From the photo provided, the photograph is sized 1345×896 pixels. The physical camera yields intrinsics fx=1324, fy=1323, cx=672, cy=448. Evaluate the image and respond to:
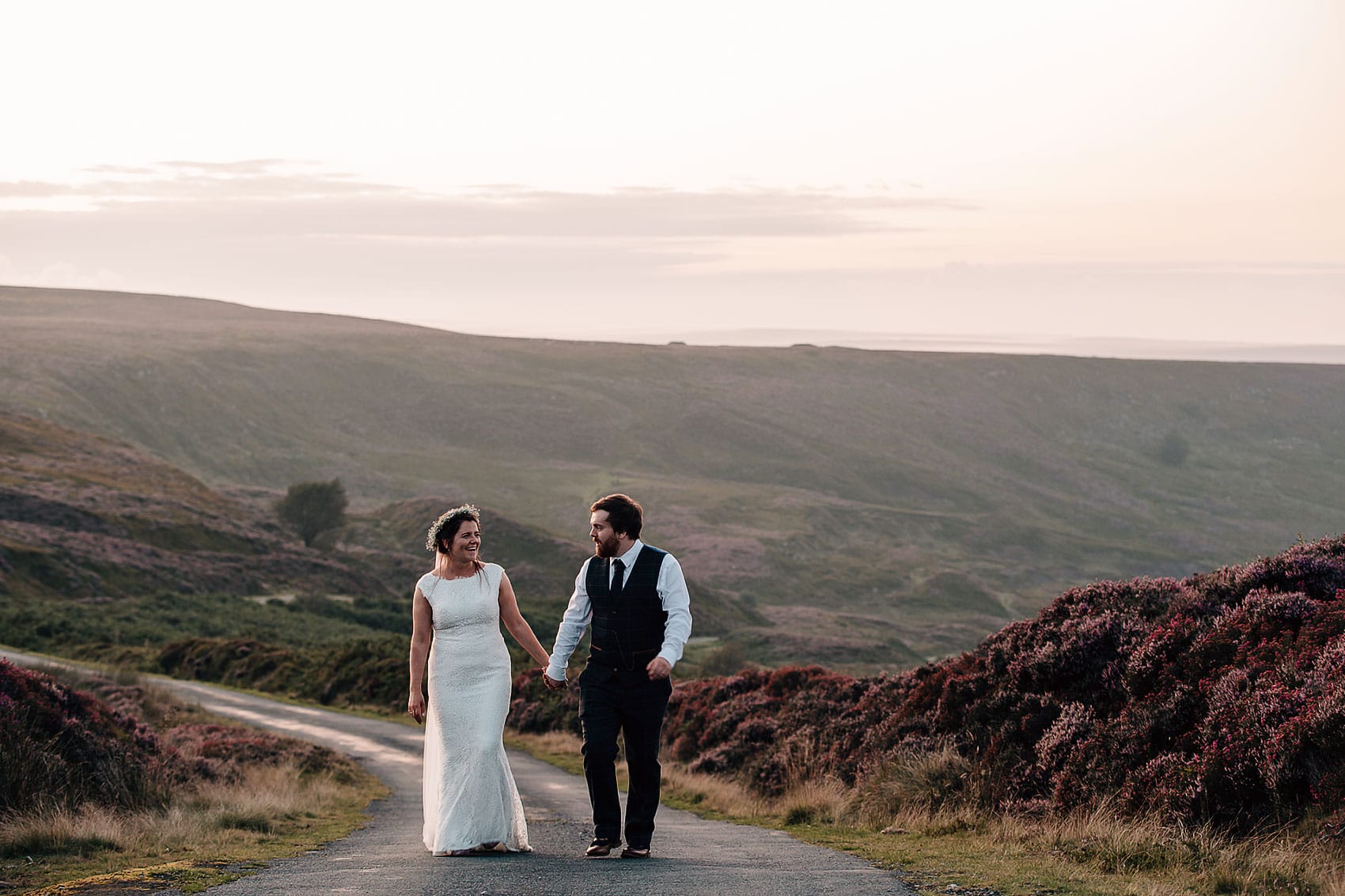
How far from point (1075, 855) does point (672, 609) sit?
3468 millimetres

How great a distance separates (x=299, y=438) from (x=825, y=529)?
6182 centimetres

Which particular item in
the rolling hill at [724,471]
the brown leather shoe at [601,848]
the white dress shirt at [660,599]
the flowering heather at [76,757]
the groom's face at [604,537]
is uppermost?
the groom's face at [604,537]

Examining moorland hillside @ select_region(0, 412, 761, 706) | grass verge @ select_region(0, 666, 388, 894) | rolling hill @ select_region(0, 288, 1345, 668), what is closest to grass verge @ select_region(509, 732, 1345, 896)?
grass verge @ select_region(0, 666, 388, 894)

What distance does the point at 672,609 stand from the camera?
9438 mm

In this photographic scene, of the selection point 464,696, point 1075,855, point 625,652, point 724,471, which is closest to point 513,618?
point 464,696

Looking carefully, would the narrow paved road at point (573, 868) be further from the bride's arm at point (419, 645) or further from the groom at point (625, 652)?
the bride's arm at point (419, 645)

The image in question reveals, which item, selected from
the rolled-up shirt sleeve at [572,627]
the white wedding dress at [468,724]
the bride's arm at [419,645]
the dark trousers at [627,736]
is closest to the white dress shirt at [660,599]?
the rolled-up shirt sleeve at [572,627]

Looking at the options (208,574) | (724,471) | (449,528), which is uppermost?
(449,528)

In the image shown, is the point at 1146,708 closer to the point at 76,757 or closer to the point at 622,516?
the point at 622,516

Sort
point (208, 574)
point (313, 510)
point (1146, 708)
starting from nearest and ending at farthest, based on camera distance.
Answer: point (1146, 708)
point (208, 574)
point (313, 510)

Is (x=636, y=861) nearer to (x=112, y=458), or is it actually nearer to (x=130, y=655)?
(x=130, y=655)

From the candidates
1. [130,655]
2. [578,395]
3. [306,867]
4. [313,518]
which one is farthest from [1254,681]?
[578,395]

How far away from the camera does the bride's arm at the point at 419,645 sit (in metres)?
10.0

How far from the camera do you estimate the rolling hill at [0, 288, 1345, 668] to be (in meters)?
122
